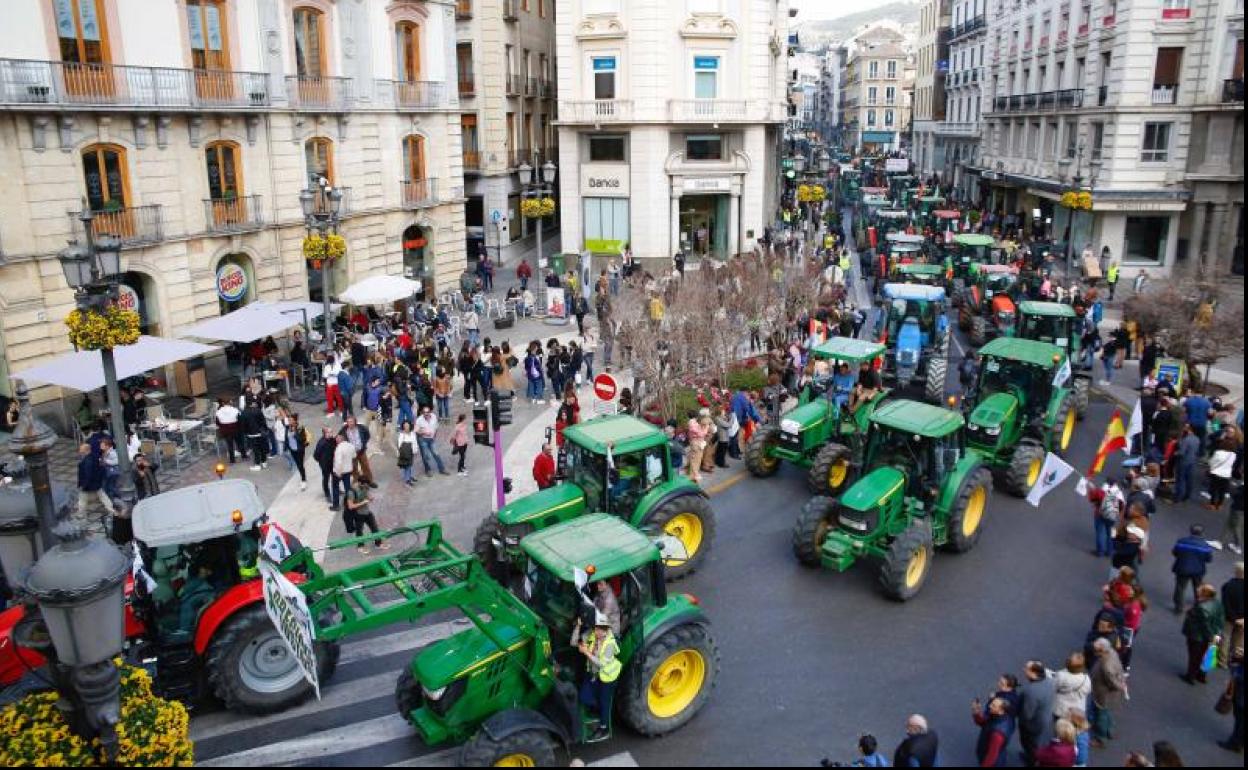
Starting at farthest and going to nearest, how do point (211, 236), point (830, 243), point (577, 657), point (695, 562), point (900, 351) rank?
point (830, 243), point (211, 236), point (900, 351), point (695, 562), point (577, 657)

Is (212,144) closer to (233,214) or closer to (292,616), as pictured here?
(233,214)

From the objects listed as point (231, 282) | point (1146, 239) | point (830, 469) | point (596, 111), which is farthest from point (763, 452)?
point (1146, 239)

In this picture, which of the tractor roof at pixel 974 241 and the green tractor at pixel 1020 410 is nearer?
the green tractor at pixel 1020 410

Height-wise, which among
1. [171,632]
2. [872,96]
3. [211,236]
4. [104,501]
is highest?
[872,96]

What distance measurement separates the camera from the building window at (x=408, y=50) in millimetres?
31141

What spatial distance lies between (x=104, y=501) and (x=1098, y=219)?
38.1 meters

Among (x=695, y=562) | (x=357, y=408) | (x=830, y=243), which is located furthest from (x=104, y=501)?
(x=830, y=243)

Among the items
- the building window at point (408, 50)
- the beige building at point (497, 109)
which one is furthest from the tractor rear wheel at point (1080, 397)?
the beige building at point (497, 109)

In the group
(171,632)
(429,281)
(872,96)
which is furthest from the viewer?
(872,96)

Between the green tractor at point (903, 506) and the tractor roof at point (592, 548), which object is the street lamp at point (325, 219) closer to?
the green tractor at point (903, 506)

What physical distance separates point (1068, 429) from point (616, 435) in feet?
34.0

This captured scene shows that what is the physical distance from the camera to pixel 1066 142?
43594 mm

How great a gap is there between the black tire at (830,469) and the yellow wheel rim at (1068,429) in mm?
4763

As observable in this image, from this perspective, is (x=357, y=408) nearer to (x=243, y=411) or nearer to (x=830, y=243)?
(x=243, y=411)
